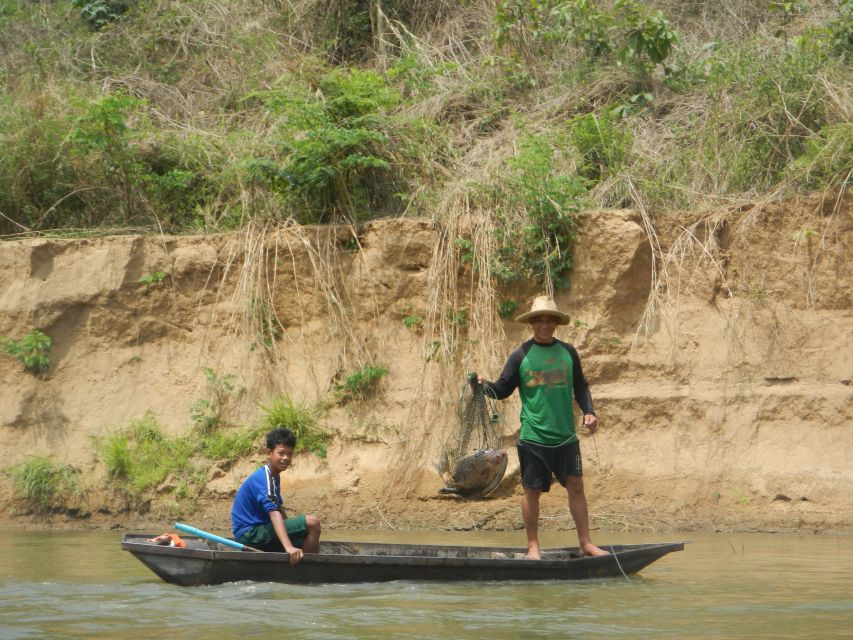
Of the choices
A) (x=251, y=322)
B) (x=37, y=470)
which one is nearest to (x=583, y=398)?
(x=251, y=322)

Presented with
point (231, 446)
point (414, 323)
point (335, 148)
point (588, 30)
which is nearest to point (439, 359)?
point (414, 323)

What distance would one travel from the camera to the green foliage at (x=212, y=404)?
11.8 metres

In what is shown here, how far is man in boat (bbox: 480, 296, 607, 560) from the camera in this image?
7.64m

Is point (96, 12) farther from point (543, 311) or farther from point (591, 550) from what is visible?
point (591, 550)

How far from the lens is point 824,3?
16.0 metres

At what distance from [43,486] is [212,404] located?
1890 mm

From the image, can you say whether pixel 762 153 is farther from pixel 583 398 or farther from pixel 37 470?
pixel 37 470

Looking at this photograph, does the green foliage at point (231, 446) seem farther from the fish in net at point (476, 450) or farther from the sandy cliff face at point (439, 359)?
the fish in net at point (476, 450)

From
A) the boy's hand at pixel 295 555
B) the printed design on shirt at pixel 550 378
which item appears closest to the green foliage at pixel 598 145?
the printed design on shirt at pixel 550 378

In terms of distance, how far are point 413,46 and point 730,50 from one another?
4.39 m

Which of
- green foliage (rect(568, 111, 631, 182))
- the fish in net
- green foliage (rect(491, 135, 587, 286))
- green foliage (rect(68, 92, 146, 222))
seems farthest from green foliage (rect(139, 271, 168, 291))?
green foliage (rect(568, 111, 631, 182))

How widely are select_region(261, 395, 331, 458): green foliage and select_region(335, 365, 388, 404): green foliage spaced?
44cm

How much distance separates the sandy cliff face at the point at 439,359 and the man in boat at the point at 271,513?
338 cm

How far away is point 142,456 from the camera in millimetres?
11492
